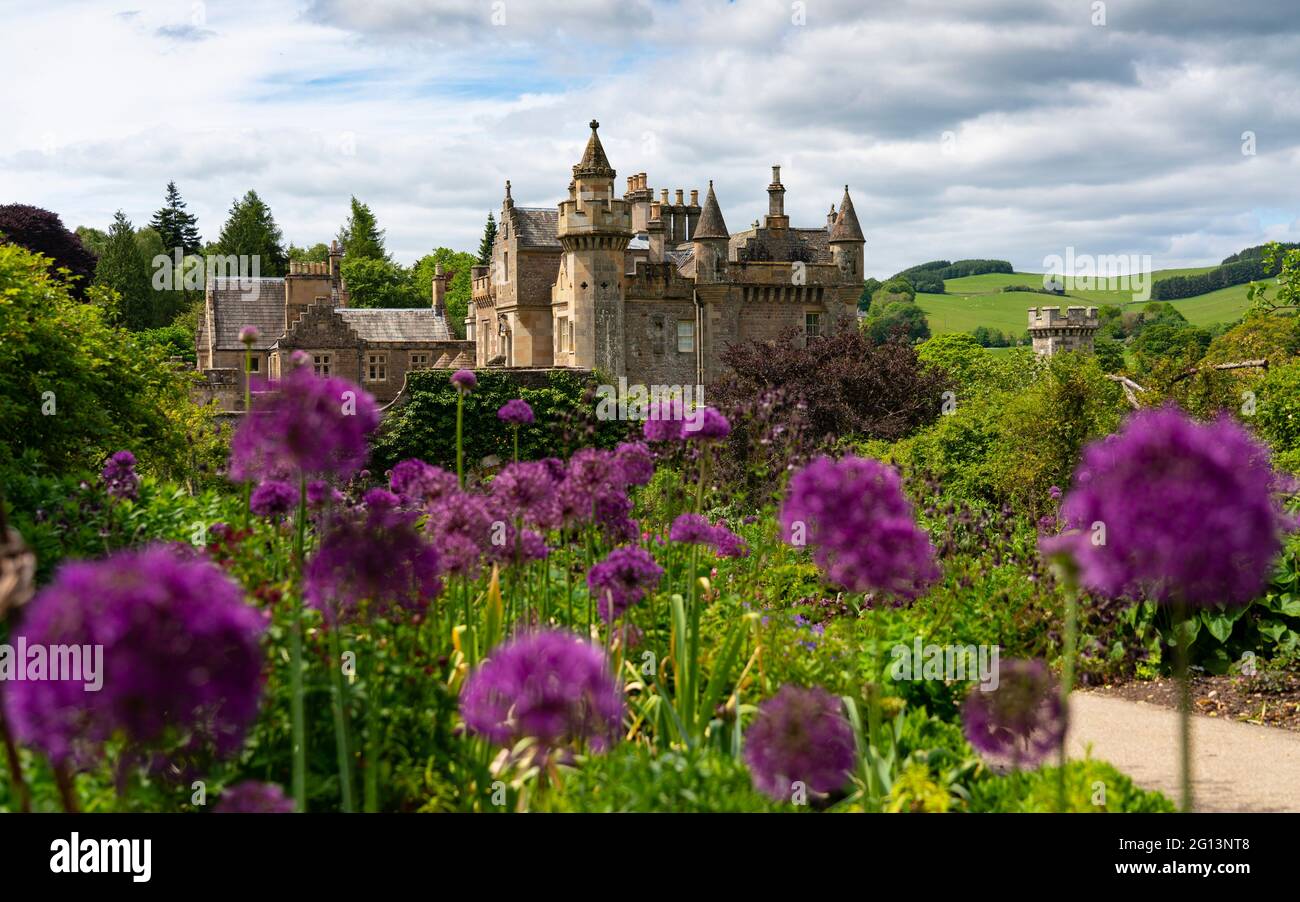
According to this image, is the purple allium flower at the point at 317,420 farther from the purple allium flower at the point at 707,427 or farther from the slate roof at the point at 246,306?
the slate roof at the point at 246,306

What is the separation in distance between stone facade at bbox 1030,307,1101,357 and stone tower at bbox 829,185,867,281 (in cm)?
3664

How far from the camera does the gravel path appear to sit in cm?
627

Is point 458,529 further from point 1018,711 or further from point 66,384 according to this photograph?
point 66,384

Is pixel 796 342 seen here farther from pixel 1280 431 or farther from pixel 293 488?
pixel 293 488

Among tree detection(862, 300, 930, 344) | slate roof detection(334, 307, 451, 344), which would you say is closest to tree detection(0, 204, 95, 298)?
slate roof detection(334, 307, 451, 344)

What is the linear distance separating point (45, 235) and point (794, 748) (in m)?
55.9

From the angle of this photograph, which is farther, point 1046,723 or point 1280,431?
point 1280,431

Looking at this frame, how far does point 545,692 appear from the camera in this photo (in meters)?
2.62

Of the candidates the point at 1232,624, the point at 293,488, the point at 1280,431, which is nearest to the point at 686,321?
the point at 1280,431

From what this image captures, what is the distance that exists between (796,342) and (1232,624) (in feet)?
94.4

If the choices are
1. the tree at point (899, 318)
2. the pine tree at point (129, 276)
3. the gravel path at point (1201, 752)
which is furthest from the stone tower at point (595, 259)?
the tree at point (899, 318)

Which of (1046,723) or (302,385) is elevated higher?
(302,385)

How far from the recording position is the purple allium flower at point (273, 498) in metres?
4.43
